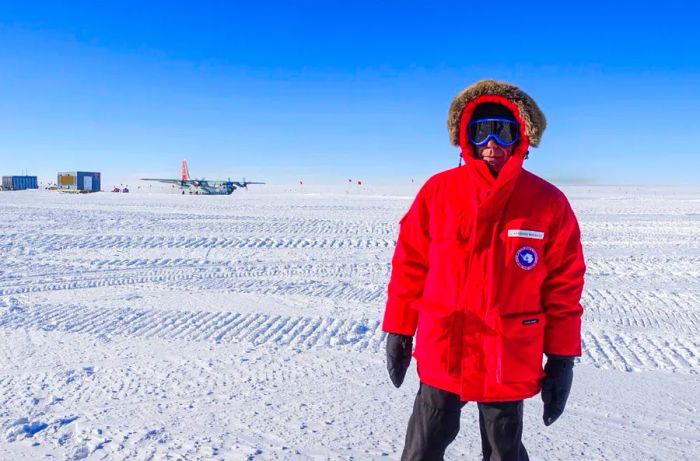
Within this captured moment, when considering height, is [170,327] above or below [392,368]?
below

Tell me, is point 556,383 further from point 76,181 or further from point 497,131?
point 76,181

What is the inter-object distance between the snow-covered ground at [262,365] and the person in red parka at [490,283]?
3.41 ft

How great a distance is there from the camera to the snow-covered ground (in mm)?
2975

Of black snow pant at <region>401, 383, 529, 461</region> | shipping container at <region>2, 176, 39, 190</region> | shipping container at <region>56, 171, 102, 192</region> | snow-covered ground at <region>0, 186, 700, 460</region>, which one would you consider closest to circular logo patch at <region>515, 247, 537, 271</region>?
black snow pant at <region>401, 383, 529, 461</region>

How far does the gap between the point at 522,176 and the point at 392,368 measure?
93cm

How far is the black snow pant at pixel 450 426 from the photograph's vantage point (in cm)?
199

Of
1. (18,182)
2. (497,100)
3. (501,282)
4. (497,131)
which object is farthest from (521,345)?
(18,182)

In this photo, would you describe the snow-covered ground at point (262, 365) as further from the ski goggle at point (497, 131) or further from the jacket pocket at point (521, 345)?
the ski goggle at point (497, 131)

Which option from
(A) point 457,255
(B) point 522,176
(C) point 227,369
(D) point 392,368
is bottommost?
(C) point 227,369

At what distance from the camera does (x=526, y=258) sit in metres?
1.89

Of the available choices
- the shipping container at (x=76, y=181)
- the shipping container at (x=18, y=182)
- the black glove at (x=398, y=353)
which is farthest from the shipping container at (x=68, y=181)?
the black glove at (x=398, y=353)

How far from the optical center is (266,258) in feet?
32.2

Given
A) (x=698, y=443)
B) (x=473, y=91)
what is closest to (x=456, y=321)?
(x=473, y=91)

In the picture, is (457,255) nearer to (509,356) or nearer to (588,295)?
(509,356)
